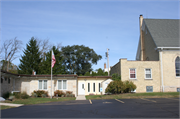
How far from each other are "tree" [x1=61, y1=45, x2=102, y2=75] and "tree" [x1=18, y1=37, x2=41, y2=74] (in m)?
16.2

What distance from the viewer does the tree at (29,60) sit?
134ft

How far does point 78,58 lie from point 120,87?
1394 inches

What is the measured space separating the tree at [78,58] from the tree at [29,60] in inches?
637

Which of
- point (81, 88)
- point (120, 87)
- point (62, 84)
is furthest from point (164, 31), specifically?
point (62, 84)

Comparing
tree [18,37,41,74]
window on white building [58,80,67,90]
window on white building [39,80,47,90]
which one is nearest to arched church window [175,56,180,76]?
window on white building [58,80,67,90]

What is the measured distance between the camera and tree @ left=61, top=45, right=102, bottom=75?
57656 mm

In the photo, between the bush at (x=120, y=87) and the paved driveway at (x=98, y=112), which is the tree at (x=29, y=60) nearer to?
the bush at (x=120, y=87)

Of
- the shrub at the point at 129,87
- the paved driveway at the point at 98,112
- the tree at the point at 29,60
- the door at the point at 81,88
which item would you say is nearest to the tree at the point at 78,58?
the tree at the point at 29,60

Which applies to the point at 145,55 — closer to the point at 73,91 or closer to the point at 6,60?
the point at 73,91

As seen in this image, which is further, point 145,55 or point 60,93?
point 145,55

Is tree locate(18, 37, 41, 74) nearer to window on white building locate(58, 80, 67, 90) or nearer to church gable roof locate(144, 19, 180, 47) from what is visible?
window on white building locate(58, 80, 67, 90)

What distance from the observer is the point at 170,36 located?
28.7 m

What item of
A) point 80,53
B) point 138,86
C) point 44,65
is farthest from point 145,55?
point 80,53

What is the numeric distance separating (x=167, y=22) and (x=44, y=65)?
26.4m
